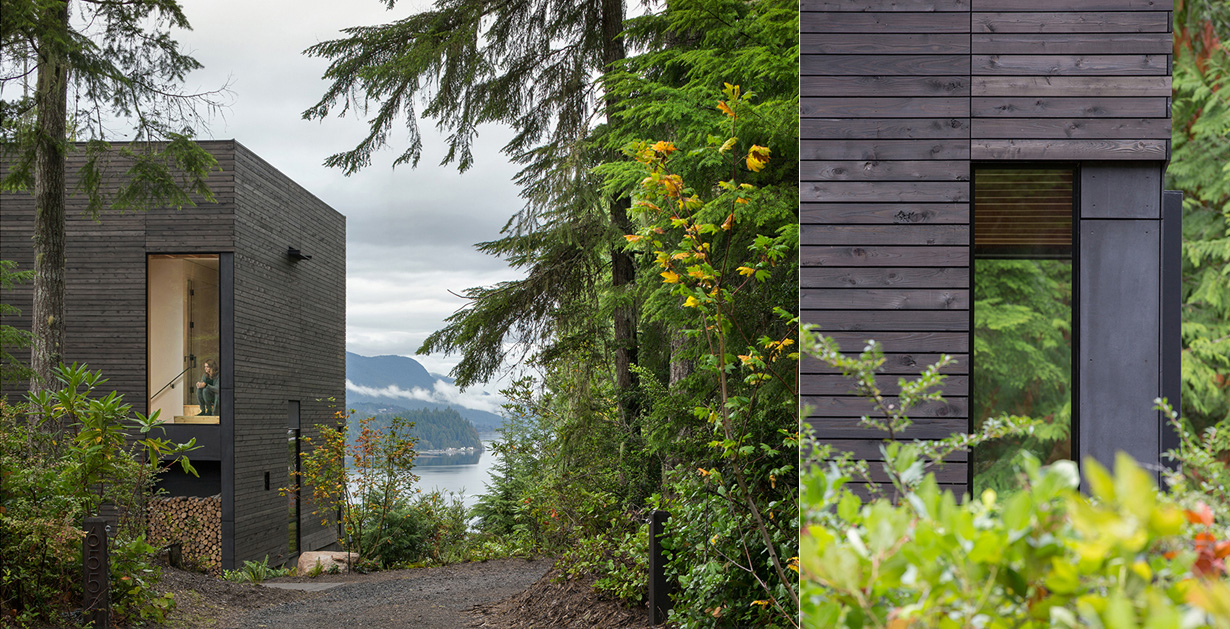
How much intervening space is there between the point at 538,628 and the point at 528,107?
539 centimetres

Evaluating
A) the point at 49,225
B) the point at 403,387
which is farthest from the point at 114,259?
the point at 403,387

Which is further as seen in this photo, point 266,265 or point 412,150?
point 266,265

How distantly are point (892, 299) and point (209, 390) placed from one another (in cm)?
1035

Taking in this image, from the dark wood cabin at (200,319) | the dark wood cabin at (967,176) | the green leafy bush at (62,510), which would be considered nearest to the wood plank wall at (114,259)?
the dark wood cabin at (200,319)

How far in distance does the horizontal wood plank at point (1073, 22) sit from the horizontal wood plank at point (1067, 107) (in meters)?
0.23

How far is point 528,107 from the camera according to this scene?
8320mm

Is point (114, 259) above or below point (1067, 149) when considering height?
above

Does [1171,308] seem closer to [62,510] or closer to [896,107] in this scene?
[896,107]

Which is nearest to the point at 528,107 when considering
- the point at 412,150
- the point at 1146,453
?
the point at 412,150

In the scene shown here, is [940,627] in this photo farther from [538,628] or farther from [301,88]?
[301,88]

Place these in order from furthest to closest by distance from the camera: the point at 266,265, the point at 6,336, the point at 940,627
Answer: the point at 266,265 < the point at 6,336 < the point at 940,627

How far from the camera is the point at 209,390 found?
10516 mm

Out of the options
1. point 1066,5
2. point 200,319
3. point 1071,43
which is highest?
point 1066,5

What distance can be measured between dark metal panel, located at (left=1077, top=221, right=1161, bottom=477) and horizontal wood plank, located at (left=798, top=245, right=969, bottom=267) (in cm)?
46
